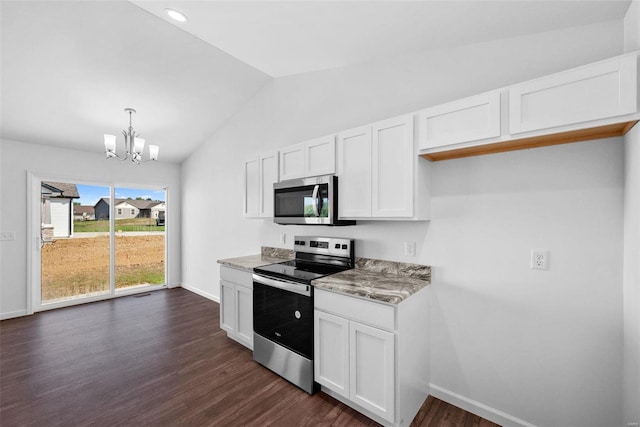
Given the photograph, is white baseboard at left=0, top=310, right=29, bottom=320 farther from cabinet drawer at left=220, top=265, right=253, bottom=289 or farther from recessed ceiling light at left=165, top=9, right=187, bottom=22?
recessed ceiling light at left=165, top=9, right=187, bottom=22

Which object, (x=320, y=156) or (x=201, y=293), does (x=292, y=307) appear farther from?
(x=201, y=293)

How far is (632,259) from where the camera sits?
1361mm

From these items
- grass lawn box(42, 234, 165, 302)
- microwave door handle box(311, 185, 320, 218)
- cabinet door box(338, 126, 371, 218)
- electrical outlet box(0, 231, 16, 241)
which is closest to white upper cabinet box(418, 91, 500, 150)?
cabinet door box(338, 126, 371, 218)

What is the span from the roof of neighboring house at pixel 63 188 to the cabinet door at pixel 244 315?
356 centimetres

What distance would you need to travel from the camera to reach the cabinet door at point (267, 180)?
9.76ft

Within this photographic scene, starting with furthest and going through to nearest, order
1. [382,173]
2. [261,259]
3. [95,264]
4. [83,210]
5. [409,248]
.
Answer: [95,264] < [83,210] < [261,259] < [409,248] < [382,173]

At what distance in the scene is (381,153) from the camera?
2.10 meters

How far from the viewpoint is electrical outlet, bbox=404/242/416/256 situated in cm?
225

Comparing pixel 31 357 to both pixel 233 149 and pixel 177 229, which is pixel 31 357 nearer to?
pixel 177 229

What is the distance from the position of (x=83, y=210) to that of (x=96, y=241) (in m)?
0.55

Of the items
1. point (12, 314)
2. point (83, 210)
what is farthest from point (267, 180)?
point (12, 314)

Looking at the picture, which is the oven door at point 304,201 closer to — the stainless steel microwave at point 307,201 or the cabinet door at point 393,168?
the stainless steel microwave at point 307,201

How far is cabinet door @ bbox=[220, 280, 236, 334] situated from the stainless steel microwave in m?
1.00

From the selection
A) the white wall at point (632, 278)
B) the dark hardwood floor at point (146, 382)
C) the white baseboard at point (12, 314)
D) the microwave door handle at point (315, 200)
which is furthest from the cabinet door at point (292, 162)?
the white baseboard at point (12, 314)
